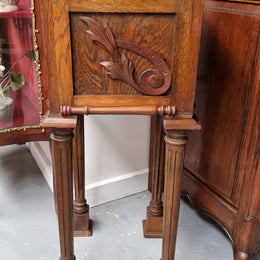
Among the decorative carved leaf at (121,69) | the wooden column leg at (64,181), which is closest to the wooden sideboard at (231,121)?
the decorative carved leaf at (121,69)

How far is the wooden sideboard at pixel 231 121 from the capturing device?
1.11 m

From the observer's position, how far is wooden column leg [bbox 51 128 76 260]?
0.98 m

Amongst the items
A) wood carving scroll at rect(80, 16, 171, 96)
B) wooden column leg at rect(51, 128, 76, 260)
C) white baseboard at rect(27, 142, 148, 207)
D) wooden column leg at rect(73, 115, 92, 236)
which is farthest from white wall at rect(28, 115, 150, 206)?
Result: wood carving scroll at rect(80, 16, 171, 96)

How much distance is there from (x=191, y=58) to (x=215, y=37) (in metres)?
0.34

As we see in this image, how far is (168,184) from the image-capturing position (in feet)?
3.41

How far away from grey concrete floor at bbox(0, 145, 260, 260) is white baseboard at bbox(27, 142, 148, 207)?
3cm

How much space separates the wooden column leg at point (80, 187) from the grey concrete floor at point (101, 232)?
0.04 metres

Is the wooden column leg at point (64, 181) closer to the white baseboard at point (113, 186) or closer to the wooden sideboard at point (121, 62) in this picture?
the wooden sideboard at point (121, 62)

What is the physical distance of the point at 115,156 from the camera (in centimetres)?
159

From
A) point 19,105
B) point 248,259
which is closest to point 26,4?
point 19,105

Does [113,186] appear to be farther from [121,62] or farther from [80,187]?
[121,62]

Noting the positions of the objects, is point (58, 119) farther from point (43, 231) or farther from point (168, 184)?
point (43, 231)

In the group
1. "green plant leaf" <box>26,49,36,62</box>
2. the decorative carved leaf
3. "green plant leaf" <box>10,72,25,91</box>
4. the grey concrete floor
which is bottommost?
the grey concrete floor

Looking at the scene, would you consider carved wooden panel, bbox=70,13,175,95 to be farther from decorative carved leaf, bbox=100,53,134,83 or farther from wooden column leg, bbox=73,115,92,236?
wooden column leg, bbox=73,115,92,236
